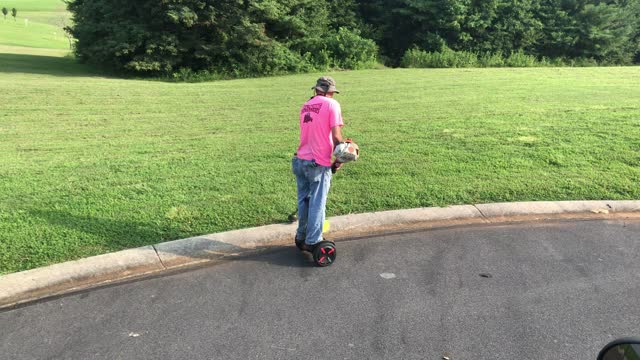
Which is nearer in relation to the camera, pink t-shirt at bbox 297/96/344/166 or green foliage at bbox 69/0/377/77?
pink t-shirt at bbox 297/96/344/166

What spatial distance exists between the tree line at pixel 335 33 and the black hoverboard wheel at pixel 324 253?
18.5 m

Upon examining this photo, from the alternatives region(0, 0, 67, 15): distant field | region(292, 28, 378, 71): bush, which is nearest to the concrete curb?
region(292, 28, 378, 71): bush

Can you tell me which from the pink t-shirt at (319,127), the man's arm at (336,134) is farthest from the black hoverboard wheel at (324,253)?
the man's arm at (336,134)

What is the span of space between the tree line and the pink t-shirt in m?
18.2

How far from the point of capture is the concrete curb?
4195 millimetres

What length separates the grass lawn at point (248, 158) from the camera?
5.42 meters

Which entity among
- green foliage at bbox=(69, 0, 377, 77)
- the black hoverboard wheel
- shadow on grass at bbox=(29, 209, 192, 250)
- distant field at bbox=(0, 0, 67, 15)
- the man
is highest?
distant field at bbox=(0, 0, 67, 15)

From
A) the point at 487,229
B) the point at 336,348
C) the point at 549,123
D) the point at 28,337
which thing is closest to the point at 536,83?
the point at 549,123

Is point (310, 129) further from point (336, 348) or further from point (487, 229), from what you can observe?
point (487, 229)

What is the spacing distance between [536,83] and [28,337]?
1525cm

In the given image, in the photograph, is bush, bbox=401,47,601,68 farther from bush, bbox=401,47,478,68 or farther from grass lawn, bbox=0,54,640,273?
grass lawn, bbox=0,54,640,273

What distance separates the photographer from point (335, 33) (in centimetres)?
2647

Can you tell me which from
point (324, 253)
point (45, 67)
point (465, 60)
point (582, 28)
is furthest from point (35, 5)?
point (324, 253)

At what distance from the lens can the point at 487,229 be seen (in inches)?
214
